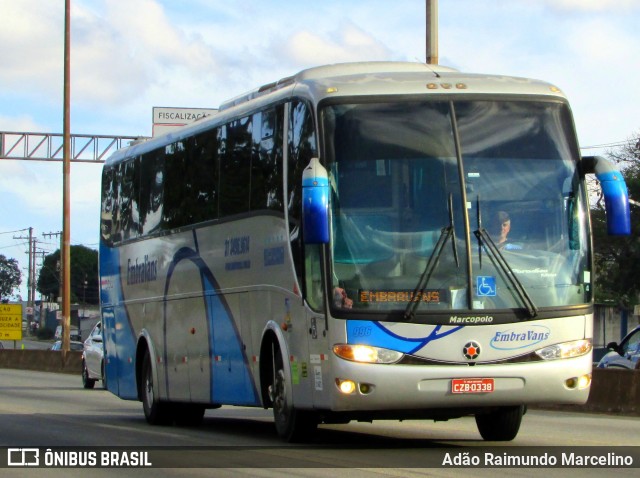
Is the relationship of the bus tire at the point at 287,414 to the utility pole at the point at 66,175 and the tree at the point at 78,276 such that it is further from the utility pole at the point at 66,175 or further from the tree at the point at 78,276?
the tree at the point at 78,276

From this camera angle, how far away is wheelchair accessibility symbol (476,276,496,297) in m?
12.4

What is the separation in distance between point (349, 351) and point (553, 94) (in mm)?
3282

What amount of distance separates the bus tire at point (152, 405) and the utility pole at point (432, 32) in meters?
6.40

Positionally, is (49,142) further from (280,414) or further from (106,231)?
(280,414)

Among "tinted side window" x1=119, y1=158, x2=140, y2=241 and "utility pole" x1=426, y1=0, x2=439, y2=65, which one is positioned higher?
"utility pole" x1=426, y1=0, x2=439, y2=65

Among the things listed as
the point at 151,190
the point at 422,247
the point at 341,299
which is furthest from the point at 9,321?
the point at 422,247

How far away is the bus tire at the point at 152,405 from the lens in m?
18.8

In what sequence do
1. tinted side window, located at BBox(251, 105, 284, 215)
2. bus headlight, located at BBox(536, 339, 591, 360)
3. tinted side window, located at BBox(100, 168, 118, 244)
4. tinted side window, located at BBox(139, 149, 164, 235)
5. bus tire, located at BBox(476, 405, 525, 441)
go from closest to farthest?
bus headlight, located at BBox(536, 339, 591, 360)
bus tire, located at BBox(476, 405, 525, 441)
tinted side window, located at BBox(251, 105, 284, 215)
tinted side window, located at BBox(139, 149, 164, 235)
tinted side window, located at BBox(100, 168, 118, 244)

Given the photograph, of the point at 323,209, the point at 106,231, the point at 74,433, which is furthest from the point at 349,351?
the point at 106,231

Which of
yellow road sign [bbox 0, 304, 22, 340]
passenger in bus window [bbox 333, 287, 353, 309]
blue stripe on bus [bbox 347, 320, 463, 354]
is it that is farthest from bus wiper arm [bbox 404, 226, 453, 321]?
yellow road sign [bbox 0, 304, 22, 340]

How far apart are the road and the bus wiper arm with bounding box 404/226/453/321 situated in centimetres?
130

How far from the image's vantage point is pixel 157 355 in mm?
18812

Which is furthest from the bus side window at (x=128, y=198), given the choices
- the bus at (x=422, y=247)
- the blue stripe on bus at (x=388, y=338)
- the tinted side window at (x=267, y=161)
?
the blue stripe on bus at (x=388, y=338)

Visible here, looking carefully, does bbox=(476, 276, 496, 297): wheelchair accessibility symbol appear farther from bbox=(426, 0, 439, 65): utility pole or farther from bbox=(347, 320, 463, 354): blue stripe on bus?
bbox=(426, 0, 439, 65): utility pole
